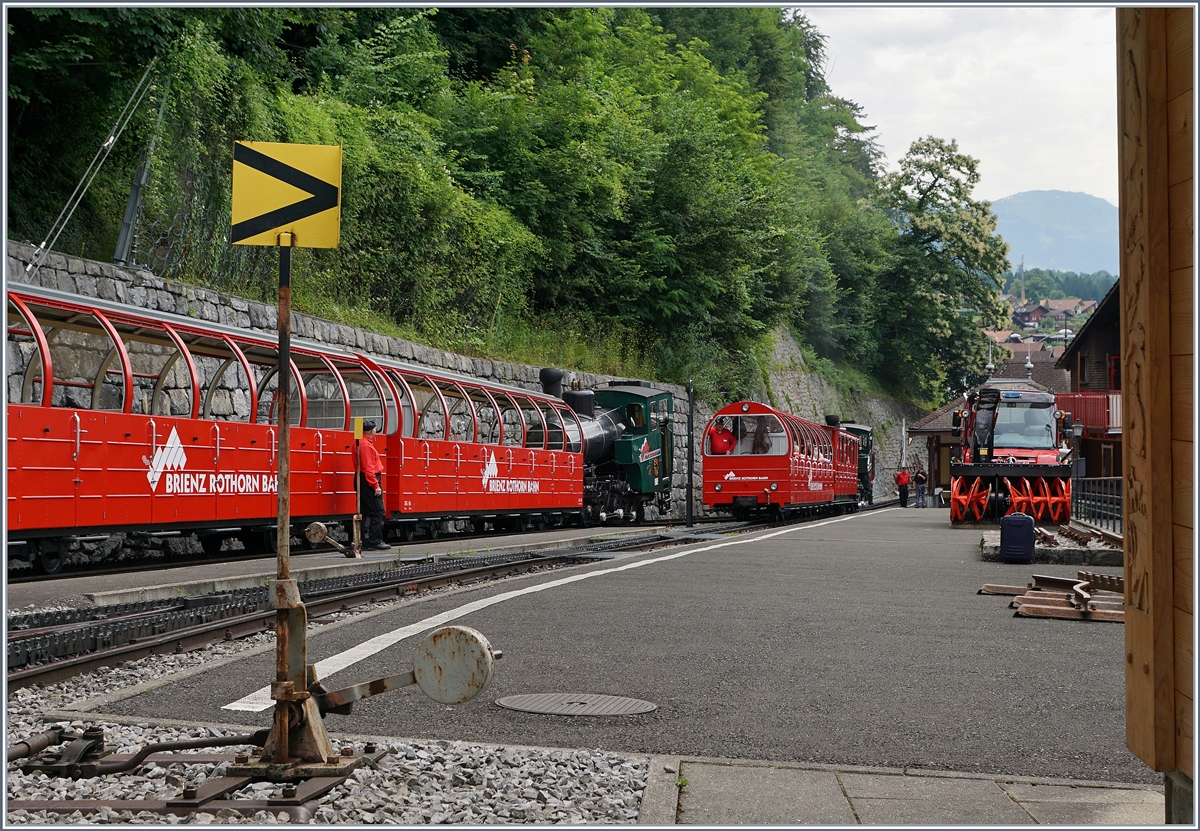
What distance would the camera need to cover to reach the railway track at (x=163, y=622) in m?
7.20

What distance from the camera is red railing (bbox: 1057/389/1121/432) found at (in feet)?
134

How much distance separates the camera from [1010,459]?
27562 mm

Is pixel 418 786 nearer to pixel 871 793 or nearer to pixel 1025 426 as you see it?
pixel 871 793

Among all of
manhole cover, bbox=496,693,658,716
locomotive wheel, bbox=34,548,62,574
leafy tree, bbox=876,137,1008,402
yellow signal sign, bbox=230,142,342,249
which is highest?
leafy tree, bbox=876,137,1008,402

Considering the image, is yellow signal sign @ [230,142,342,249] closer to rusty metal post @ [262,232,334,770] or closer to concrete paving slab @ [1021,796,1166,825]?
rusty metal post @ [262,232,334,770]

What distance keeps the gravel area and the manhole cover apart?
0.87 m

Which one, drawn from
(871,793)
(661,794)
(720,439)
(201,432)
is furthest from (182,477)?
(720,439)

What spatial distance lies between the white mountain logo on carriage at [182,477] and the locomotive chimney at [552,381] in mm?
13066

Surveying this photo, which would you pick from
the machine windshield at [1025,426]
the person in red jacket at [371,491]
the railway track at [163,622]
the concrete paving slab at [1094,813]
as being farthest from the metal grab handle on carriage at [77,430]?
the machine windshield at [1025,426]

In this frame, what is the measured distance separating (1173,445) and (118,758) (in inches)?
172

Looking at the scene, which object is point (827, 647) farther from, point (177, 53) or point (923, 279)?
point (923, 279)

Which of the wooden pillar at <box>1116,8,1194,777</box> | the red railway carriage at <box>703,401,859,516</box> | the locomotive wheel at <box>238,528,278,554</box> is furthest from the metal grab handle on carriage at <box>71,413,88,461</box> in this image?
the red railway carriage at <box>703,401,859,516</box>

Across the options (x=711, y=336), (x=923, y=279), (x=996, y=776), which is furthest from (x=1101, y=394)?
(x=996, y=776)

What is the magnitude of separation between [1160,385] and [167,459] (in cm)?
1161
